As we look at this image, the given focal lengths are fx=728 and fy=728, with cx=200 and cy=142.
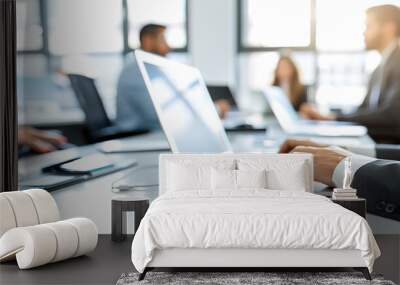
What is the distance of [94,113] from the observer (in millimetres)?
7207

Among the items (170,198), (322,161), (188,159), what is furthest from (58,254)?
(322,161)

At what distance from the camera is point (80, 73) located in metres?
7.21

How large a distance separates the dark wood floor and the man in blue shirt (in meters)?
1.35

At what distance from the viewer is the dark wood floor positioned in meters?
5.07

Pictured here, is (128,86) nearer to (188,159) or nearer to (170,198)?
(188,159)

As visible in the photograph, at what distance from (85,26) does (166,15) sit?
812 millimetres

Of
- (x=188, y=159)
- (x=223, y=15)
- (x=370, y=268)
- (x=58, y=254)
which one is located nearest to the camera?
(x=370, y=268)

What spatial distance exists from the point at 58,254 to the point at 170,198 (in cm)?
95

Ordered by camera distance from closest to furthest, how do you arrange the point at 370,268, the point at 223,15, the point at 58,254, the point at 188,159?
the point at 370,268 → the point at 58,254 → the point at 188,159 → the point at 223,15

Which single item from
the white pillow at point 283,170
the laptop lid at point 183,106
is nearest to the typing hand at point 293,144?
the white pillow at point 283,170

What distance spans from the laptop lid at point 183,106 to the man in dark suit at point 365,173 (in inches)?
28.6

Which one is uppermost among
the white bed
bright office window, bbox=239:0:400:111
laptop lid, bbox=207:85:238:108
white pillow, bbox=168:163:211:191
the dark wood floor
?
bright office window, bbox=239:0:400:111

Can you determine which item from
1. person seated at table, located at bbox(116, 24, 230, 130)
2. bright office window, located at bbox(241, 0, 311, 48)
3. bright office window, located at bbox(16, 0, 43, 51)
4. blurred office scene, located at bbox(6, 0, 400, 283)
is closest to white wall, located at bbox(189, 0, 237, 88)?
blurred office scene, located at bbox(6, 0, 400, 283)

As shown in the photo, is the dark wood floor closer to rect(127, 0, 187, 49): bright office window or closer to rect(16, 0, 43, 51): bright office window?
rect(127, 0, 187, 49): bright office window
